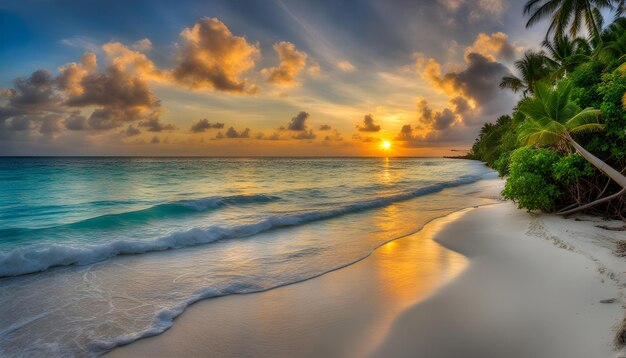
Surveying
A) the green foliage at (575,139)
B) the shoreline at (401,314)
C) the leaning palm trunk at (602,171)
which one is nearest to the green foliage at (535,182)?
the green foliage at (575,139)

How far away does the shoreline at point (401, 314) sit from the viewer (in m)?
3.93

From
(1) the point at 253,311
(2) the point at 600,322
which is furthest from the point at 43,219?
(2) the point at 600,322

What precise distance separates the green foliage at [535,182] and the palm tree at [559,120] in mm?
508

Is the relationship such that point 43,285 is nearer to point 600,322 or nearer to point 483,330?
point 483,330

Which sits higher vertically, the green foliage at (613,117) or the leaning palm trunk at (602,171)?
the green foliage at (613,117)

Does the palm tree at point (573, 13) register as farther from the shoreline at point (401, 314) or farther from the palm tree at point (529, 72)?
the shoreline at point (401, 314)

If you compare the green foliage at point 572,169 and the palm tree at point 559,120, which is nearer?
the palm tree at point 559,120

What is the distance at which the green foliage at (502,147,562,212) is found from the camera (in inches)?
403

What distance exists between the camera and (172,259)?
8.02 meters

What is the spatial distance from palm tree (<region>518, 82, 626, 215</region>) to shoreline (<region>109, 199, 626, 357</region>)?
3625 millimetres

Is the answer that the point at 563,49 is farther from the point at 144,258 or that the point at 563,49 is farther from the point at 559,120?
the point at 144,258

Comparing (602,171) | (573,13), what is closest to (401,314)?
(602,171)

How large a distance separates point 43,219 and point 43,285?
8.76m

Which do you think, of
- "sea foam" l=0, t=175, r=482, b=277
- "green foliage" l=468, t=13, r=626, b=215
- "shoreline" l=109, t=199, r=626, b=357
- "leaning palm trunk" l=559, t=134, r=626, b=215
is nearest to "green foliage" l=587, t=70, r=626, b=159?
"green foliage" l=468, t=13, r=626, b=215
